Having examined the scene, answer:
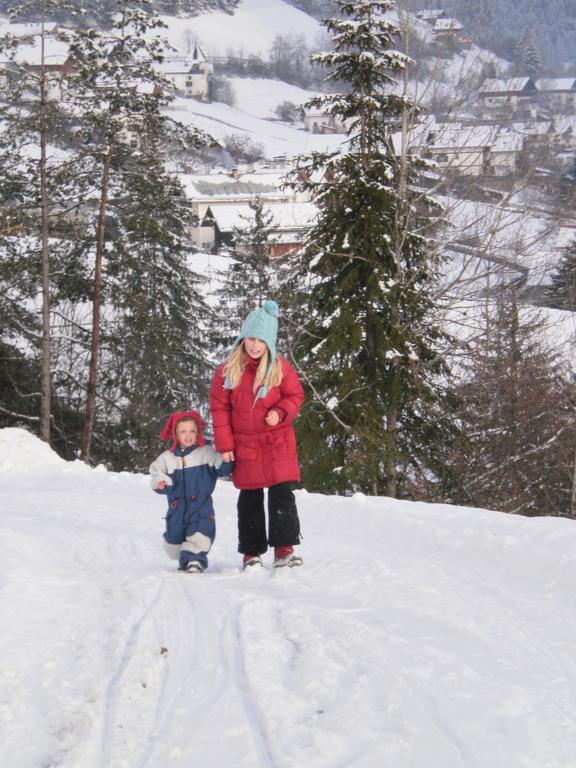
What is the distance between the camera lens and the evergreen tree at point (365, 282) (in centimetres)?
1471

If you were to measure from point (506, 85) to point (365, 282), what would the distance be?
445 cm

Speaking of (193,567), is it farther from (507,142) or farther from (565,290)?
(565,290)

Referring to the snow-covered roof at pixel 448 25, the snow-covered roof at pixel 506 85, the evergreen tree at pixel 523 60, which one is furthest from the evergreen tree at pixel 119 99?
the snow-covered roof at pixel 506 85

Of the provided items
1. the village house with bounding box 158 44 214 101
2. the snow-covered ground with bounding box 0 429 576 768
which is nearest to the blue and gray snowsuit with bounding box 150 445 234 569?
the snow-covered ground with bounding box 0 429 576 768

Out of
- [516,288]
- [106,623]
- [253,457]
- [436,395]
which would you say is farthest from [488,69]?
[106,623]

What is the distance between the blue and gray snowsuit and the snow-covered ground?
0.79ft

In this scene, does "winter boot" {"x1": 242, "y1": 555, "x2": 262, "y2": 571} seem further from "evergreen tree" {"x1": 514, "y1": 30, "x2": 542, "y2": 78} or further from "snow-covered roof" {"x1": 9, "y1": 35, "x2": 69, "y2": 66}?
"snow-covered roof" {"x1": 9, "y1": 35, "x2": 69, "y2": 66}

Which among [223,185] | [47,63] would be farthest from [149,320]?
[223,185]

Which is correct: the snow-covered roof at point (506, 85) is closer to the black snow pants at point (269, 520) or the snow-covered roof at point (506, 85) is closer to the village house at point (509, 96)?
the village house at point (509, 96)

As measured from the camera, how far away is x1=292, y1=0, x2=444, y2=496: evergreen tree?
14.7m

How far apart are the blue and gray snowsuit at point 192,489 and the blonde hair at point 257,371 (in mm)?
531

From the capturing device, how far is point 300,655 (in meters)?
3.35

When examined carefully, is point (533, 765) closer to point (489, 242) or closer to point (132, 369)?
point (489, 242)

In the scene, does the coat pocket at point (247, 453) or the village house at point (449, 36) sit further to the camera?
the village house at point (449, 36)
